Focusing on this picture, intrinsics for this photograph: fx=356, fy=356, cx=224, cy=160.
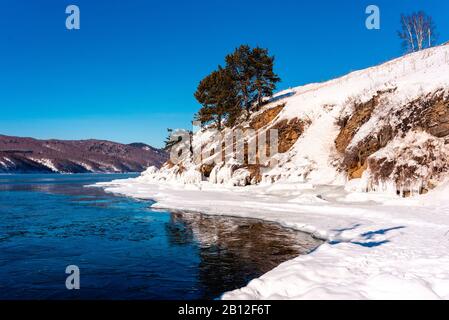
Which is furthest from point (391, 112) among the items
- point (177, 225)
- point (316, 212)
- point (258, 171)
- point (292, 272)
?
point (292, 272)

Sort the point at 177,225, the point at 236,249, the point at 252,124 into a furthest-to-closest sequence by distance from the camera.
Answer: the point at 252,124, the point at 177,225, the point at 236,249

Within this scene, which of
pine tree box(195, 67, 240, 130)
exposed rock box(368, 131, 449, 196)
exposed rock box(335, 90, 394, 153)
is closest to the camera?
exposed rock box(368, 131, 449, 196)

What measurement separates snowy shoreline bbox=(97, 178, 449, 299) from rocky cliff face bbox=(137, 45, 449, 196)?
6.82 feet

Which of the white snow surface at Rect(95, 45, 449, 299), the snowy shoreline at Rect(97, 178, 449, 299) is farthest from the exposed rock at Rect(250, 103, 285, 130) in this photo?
the snowy shoreline at Rect(97, 178, 449, 299)

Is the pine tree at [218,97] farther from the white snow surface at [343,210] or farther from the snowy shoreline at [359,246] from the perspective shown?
the snowy shoreline at [359,246]

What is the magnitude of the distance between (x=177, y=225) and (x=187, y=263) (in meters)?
7.52

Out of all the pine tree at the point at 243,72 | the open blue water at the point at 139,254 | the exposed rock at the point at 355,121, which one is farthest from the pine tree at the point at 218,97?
the open blue water at the point at 139,254

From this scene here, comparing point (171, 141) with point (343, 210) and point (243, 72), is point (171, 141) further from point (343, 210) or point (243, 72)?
point (343, 210)

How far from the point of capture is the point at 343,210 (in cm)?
2055

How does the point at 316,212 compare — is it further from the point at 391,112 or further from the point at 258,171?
the point at 258,171

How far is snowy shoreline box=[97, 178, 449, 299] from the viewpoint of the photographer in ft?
25.5

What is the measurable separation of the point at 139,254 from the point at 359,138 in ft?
74.9

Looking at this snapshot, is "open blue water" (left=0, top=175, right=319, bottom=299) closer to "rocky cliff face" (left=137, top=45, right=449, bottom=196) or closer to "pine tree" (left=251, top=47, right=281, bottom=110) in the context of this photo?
"rocky cliff face" (left=137, top=45, right=449, bottom=196)

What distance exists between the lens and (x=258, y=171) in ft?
131
